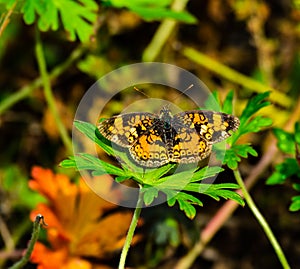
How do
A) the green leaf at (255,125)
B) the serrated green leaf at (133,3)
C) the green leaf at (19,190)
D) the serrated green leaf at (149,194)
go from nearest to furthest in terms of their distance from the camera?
the serrated green leaf at (149,194) < the green leaf at (255,125) < the serrated green leaf at (133,3) < the green leaf at (19,190)

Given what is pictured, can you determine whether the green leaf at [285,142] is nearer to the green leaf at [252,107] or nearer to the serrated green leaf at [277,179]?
the serrated green leaf at [277,179]

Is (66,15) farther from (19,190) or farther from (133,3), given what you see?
(19,190)

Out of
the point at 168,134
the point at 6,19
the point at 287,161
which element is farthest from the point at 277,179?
the point at 6,19

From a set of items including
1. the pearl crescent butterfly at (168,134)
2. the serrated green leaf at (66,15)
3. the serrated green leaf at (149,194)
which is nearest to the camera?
the serrated green leaf at (149,194)

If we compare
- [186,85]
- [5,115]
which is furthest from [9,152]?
[186,85]

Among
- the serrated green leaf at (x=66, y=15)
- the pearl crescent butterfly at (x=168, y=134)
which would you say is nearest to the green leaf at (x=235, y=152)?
the pearl crescent butterfly at (x=168, y=134)
